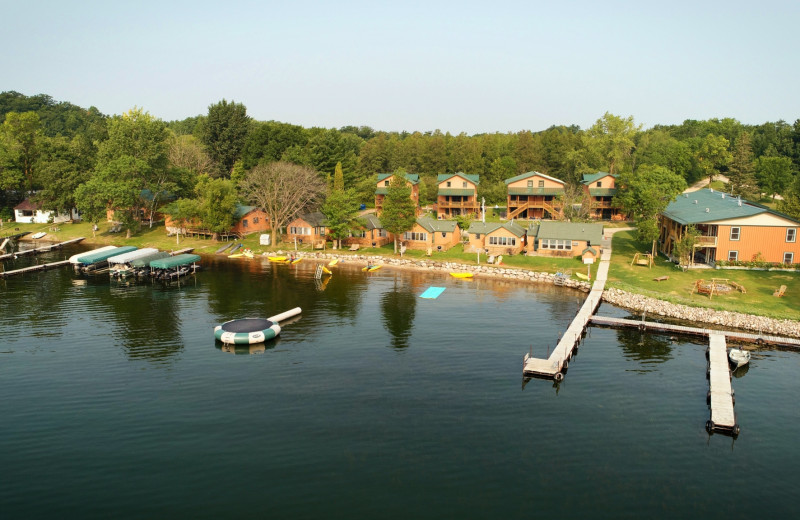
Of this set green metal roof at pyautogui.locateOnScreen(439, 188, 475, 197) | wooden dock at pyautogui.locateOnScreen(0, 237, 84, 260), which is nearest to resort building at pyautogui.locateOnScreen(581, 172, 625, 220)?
green metal roof at pyautogui.locateOnScreen(439, 188, 475, 197)

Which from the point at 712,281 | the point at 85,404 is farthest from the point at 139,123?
the point at 712,281

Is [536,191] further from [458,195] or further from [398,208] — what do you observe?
[398,208]

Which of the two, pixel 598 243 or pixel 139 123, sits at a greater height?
pixel 139 123

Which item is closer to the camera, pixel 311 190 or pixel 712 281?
pixel 712 281

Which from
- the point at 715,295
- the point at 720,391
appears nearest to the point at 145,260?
the point at 720,391

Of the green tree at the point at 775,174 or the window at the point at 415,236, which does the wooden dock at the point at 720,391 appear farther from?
the green tree at the point at 775,174

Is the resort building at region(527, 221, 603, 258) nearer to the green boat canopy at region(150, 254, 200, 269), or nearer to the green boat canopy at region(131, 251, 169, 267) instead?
the green boat canopy at region(150, 254, 200, 269)

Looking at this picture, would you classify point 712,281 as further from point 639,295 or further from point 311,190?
point 311,190

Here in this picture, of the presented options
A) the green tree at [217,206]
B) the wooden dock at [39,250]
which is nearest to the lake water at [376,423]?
the green tree at [217,206]
